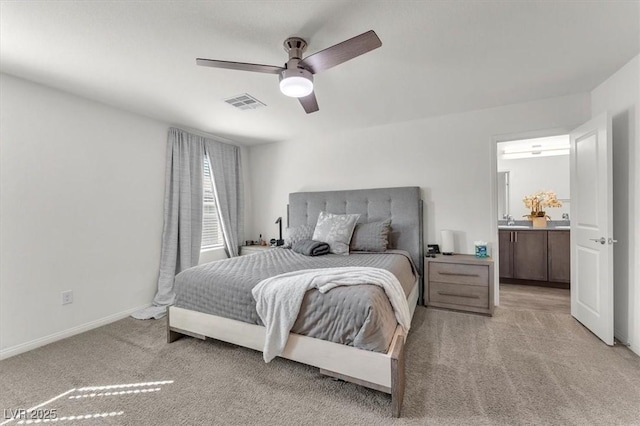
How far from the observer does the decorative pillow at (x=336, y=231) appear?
10.3ft

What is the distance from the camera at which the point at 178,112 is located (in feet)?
10.3

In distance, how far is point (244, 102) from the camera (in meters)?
2.90

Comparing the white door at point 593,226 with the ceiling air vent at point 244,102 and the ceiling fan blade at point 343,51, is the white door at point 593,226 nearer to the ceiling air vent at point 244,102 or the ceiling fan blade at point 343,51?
the ceiling fan blade at point 343,51

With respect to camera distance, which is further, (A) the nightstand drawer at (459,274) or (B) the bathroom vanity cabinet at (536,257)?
(B) the bathroom vanity cabinet at (536,257)

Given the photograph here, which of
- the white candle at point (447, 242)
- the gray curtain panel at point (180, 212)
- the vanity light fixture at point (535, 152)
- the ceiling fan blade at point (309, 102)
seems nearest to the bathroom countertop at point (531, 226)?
the vanity light fixture at point (535, 152)

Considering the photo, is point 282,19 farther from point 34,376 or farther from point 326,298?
point 34,376

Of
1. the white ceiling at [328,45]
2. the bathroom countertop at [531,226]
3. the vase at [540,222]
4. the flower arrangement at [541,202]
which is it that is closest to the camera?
the white ceiling at [328,45]

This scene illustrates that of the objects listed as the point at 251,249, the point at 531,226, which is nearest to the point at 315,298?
the point at 251,249

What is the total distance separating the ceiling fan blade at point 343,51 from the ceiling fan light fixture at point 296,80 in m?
0.06

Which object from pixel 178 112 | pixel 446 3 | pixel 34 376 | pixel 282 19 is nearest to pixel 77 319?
pixel 34 376

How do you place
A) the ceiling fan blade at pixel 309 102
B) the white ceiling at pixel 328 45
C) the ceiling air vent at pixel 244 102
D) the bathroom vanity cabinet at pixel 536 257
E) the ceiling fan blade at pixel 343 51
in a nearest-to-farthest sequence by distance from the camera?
the ceiling fan blade at pixel 343 51, the white ceiling at pixel 328 45, the ceiling fan blade at pixel 309 102, the ceiling air vent at pixel 244 102, the bathroom vanity cabinet at pixel 536 257

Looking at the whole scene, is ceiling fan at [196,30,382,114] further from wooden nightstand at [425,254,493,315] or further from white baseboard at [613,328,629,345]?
white baseboard at [613,328,629,345]

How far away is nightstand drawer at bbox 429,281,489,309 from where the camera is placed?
9.55 ft

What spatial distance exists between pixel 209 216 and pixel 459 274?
3554 millimetres
